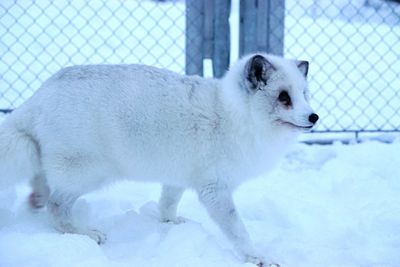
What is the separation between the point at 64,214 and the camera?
2768 mm

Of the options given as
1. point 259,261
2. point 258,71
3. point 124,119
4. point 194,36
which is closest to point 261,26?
point 194,36

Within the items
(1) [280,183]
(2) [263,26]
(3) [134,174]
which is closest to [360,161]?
(1) [280,183]

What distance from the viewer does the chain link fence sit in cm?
523

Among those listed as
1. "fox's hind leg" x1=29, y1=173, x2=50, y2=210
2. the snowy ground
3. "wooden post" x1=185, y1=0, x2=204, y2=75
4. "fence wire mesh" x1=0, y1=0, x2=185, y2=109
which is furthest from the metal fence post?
"fox's hind leg" x1=29, y1=173, x2=50, y2=210

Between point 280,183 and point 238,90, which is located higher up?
point 238,90

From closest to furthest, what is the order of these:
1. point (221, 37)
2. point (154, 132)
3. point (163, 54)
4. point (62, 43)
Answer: point (154, 132)
point (221, 37)
point (163, 54)
point (62, 43)

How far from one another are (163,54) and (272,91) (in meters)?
3.35

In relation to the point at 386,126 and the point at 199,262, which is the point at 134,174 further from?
the point at 386,126

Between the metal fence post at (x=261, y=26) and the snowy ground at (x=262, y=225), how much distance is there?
954 mm

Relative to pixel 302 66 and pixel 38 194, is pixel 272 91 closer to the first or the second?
pixel 302 66

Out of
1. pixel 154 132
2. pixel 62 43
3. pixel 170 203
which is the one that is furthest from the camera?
pixel 62 43

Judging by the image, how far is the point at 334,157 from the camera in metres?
4.30

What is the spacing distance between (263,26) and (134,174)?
1965 millimetres

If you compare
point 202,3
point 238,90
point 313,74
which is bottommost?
point 313,74
